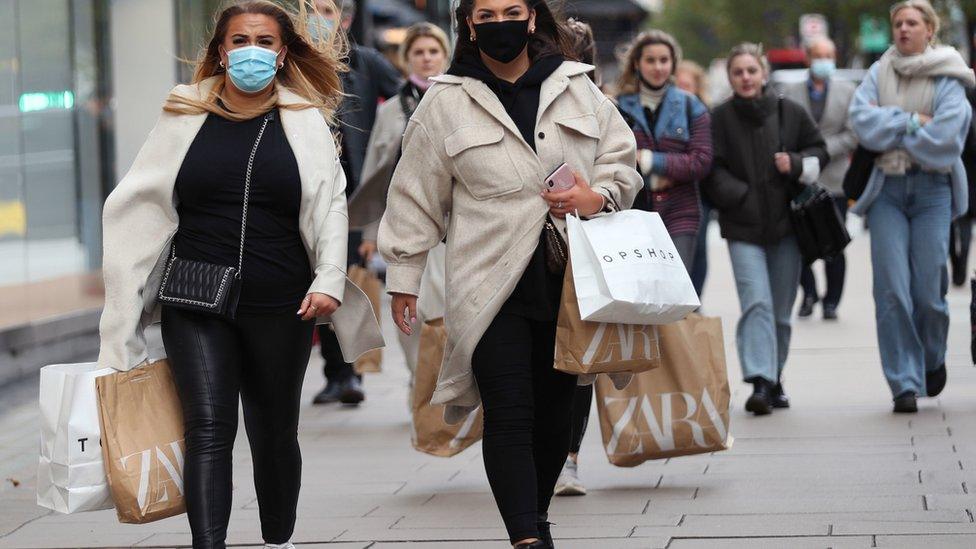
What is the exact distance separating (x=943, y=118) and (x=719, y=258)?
543 inches

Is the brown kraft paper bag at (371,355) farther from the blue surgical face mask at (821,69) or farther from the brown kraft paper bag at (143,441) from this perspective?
the blue surgical face mask at (821,69)

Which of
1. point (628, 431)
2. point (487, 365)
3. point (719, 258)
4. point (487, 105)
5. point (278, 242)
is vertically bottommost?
point (719, 258)

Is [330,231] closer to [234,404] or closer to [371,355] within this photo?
[234,404]

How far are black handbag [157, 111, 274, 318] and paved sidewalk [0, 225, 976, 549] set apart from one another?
3.89 ft

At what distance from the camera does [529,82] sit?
5.10 m

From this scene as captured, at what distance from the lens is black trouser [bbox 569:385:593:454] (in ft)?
19.5

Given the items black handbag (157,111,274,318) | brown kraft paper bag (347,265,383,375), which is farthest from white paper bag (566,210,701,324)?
brown kraft paper bag (347,265,383,375)

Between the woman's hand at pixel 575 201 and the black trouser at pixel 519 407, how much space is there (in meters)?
0.33

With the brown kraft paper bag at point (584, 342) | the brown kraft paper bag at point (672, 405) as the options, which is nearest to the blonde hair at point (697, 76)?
the brown kraft paper bag at point (672, 405)

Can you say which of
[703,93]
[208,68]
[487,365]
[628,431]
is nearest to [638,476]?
[628,431]

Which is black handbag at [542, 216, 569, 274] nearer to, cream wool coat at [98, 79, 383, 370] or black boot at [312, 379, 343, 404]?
cream wool coat at [98, 79, 383, 370]

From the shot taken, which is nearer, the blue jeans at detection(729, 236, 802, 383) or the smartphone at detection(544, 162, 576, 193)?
the smartphone at detection(544, 162, 576, 193)

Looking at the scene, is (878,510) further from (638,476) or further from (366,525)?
(366,525)

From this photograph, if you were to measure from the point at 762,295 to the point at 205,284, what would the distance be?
4054mm
